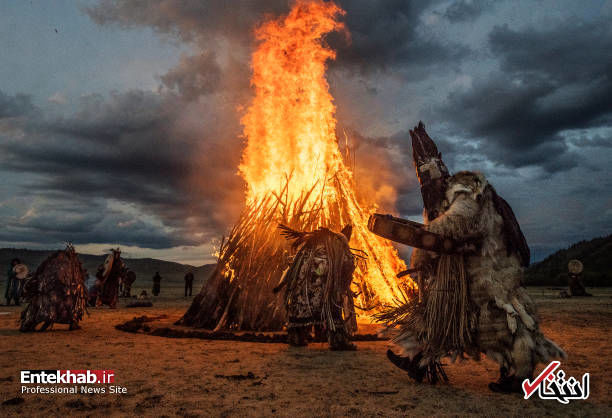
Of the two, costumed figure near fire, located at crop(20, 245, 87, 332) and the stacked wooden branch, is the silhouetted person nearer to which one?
the stacked wooden branch

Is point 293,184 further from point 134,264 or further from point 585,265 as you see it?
point 134,264

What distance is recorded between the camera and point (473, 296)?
410 centimetres

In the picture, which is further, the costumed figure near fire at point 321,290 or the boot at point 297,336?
the boot at point 297,336

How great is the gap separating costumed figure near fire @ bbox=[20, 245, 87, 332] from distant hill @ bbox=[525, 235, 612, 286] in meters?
37.6

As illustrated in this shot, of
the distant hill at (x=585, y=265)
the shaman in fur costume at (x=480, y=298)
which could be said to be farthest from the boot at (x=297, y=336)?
the distant hill at (x=585, y=265)

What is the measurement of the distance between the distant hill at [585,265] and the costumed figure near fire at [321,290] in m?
34.4

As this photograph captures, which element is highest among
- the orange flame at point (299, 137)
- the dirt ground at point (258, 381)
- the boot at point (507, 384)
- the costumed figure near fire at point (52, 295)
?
the orange flame at point (299, 137)

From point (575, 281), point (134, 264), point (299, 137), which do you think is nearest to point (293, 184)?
point (299, 137)

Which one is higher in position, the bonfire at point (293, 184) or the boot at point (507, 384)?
the bonfire at point (293, 184)

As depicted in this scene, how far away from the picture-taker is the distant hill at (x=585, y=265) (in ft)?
111

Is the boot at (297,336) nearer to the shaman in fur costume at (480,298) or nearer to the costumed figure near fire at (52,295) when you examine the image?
the shaman in fur costume at (480,298)

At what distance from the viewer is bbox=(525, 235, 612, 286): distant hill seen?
3394 cm

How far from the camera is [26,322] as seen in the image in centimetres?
865

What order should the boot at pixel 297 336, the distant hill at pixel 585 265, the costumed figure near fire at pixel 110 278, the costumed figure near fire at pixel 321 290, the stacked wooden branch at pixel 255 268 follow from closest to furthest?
1. the costumed figure near fire at pixel 321 290
2. the boot at pixel 297 336
3. the stacked wooden branch at pixel 255 268
4. the costumed figure near fire at pixel 110 278
5. the distant hill at pixel 585 265
